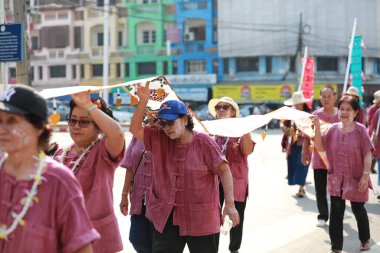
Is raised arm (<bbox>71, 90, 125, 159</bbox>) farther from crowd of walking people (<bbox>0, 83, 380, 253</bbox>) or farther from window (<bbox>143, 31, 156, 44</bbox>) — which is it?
window (<bbox>143, 31, 156, 44</bbox>)

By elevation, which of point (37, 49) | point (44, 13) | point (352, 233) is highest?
point (44, 13)

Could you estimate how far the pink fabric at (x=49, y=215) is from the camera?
2.30m

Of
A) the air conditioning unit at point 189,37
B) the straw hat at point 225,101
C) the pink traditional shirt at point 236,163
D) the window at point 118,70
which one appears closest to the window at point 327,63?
the air conditioning unit at point 189,37

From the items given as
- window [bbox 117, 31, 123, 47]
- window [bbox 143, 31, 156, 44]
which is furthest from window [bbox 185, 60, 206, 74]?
window [bbox 117, 31, 123, 47]

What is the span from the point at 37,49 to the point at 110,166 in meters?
47.6

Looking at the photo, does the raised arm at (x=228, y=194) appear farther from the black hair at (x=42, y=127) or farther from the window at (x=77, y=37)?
the window at (x=77, y=37)

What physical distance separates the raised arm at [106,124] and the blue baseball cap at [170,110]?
86 cm

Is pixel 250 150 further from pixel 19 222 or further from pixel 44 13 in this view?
pixel 44 13

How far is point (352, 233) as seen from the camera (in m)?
7.30

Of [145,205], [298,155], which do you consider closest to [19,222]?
[145,205]

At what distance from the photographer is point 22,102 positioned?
2.29 m

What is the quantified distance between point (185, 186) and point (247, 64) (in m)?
37.9

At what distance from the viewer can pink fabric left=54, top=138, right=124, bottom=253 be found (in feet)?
11.4

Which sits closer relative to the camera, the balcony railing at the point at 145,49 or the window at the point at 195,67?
the window at the point at 195,67
